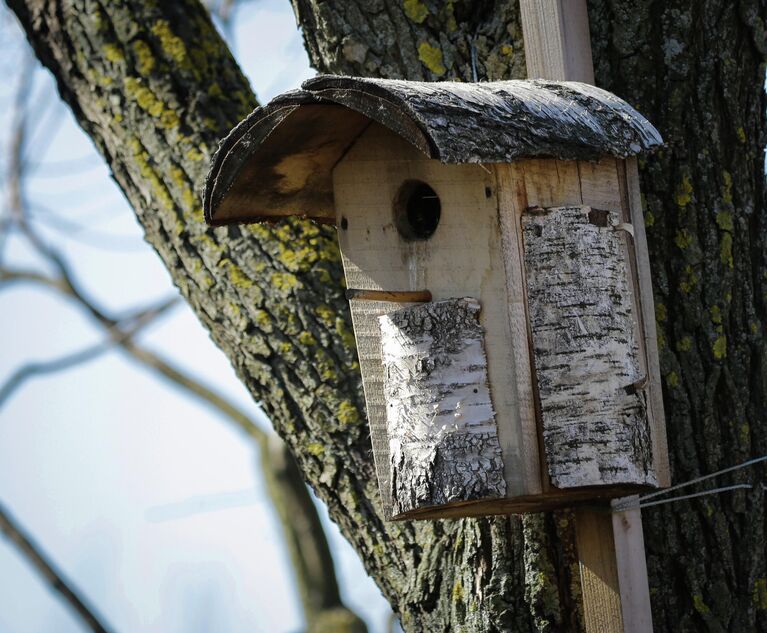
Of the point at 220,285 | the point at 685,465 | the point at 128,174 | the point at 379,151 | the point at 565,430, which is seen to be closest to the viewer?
the point at 565,430

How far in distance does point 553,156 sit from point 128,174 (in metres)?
1.46

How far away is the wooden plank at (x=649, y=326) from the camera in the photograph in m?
2.23

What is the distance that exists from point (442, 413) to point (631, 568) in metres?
0.59

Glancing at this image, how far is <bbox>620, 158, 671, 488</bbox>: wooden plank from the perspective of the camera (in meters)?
2.23

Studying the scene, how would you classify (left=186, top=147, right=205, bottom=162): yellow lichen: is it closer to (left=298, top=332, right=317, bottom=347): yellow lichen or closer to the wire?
(left=298, top=332, right=317, bottom=347): yellow lichen

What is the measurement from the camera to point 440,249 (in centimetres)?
216

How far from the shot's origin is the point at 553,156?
205 cm

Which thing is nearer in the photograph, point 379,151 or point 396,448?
point 396,448

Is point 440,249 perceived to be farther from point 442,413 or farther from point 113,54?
point 113,54

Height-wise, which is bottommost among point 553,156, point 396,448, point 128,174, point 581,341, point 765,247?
point 396,448

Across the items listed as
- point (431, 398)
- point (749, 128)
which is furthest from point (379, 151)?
point (749, 128)

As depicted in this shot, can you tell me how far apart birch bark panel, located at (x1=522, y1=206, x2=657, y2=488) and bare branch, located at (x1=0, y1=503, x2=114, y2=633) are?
3.21 meters

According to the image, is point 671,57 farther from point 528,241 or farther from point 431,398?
point 431,398

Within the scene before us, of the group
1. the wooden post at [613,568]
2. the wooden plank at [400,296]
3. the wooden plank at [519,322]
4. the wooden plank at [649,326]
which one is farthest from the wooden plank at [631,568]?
the wooden plank at [400,296]
